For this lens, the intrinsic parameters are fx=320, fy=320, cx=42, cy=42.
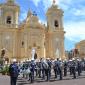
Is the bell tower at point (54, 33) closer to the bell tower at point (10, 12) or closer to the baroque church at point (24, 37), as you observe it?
the baroque church at point (24, 37)

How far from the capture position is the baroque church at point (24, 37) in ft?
188

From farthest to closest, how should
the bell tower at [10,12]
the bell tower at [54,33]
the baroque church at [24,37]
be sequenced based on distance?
1. the bell tower at [54,33]
2. the bell tower at [10,12]
3. the baroque church at [24,37]

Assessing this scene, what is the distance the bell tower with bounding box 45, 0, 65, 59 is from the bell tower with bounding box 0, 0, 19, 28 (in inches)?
269

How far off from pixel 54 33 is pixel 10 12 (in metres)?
9.30

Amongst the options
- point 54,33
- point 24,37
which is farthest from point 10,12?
point 54,33

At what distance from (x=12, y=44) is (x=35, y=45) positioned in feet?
13.7

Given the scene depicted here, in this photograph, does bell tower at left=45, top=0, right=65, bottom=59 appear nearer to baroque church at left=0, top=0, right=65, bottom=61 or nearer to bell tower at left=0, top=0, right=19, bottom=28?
baroque church at left=0, top=0, right=65, bottom=61

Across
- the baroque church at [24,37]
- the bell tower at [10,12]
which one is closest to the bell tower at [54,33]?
the baroque church at [24,37]

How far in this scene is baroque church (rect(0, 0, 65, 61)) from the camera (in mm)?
57438

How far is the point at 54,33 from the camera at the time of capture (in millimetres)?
61156

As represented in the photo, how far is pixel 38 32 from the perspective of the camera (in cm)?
5809

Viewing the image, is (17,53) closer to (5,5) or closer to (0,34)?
(0,34)

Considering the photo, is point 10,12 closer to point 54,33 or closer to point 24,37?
point 24,37

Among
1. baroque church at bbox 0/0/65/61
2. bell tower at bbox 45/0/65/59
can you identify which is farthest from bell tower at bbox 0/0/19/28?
bell tower at bbox 45/0/65/59
